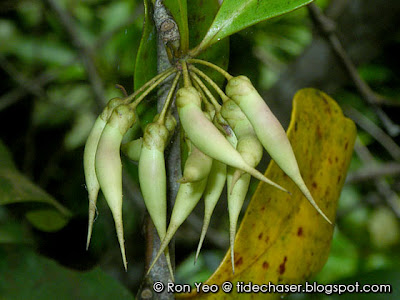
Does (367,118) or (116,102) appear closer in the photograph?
(116,102)

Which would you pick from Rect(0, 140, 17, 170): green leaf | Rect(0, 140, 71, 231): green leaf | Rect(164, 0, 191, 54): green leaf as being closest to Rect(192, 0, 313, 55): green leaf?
Rect(164, 0, 191, 54): green leaf

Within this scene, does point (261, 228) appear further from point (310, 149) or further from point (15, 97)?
A: point (15, 97)

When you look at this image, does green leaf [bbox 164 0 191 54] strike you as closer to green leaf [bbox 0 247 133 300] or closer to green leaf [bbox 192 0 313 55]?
green leaf [bbox 192 0 313 55]

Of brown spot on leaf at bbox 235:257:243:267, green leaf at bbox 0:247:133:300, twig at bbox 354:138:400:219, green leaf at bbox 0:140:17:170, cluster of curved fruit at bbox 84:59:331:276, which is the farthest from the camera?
twig at bbox 354:138:400:219

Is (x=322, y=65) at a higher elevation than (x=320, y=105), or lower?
lower

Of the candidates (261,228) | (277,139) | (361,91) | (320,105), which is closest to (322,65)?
(361,91)
